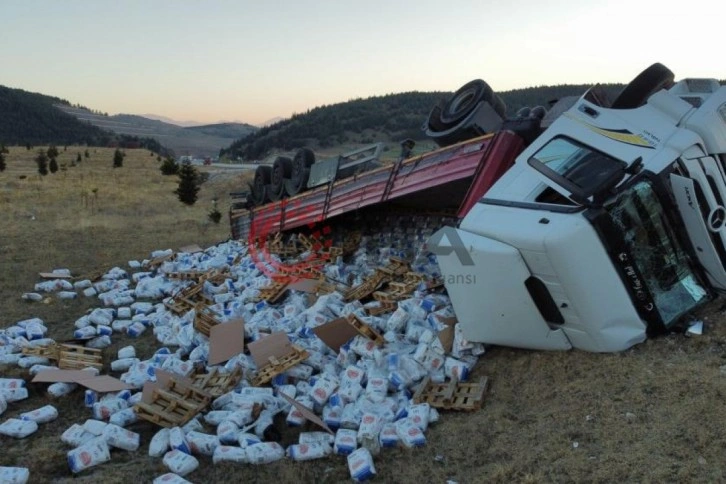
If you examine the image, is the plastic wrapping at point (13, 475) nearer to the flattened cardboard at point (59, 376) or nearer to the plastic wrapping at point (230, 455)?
the plastic wrapping at point (230, 455)

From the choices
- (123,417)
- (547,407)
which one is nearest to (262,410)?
(123,417)

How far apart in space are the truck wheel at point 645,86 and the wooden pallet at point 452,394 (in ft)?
9.83

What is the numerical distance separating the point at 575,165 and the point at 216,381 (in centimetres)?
353

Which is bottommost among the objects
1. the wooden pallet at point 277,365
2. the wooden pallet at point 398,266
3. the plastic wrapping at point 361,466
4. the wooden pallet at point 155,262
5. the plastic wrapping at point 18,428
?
the wooden pallet at point 155,262

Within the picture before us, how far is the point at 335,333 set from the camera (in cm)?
538

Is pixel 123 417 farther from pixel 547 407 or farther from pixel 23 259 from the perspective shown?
pixel 23 259

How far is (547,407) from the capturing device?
403 centimetres

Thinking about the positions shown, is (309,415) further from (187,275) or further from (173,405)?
(187,275)

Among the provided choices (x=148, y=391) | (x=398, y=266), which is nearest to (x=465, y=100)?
(x=398, y=266)

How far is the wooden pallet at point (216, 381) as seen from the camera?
4898 mm

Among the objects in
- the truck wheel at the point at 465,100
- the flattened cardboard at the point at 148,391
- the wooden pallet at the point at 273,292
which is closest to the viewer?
the flattened cardboard at the point at 148,391

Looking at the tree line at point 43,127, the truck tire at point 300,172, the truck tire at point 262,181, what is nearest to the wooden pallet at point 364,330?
the truck tire at point 300,172

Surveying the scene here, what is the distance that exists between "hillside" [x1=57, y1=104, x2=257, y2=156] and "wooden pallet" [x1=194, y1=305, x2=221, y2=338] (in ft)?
293

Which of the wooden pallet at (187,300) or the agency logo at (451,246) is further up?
the agency logo at (451,246)
